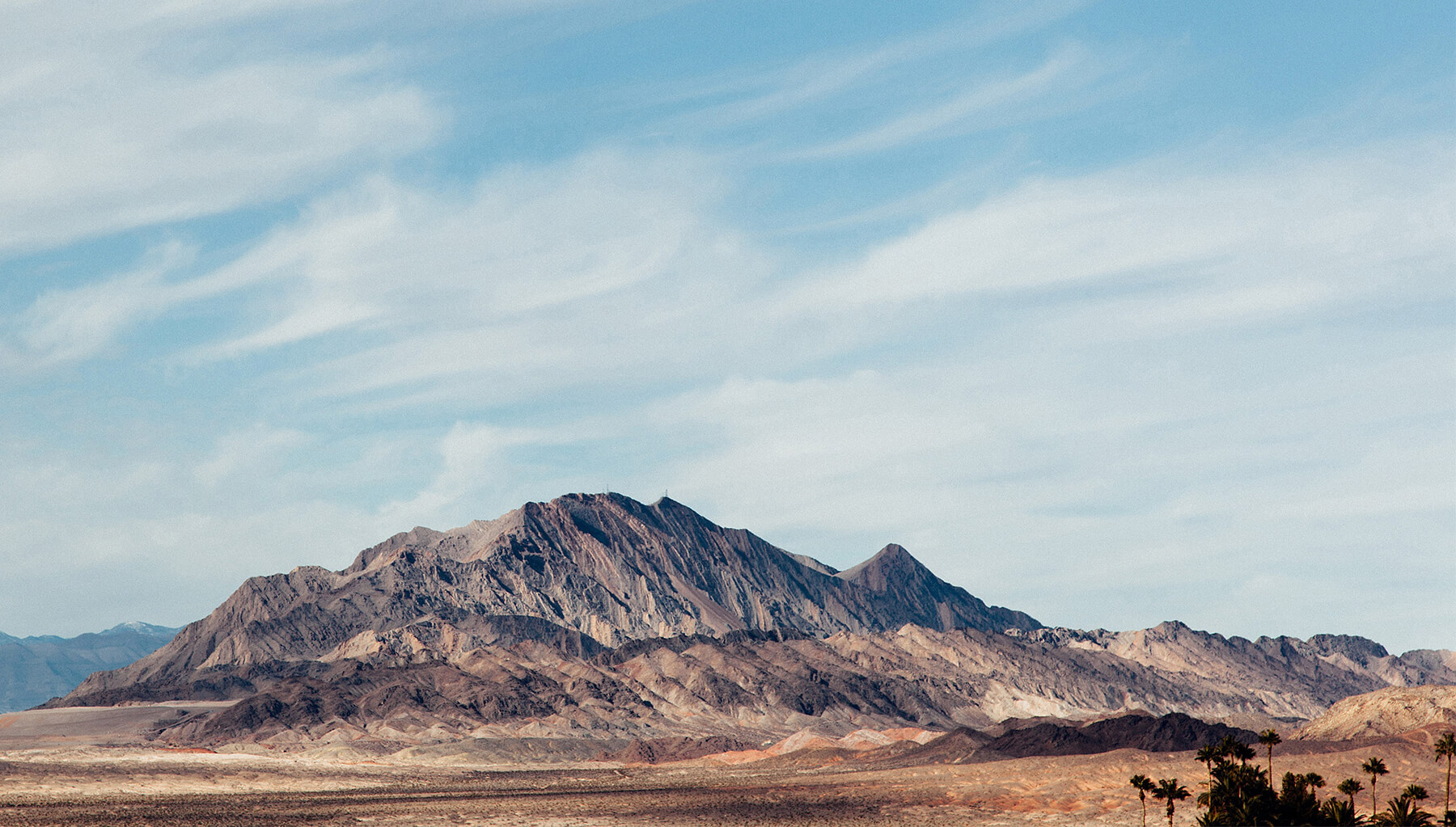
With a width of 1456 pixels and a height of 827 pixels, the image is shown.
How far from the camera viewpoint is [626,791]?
4190 inches

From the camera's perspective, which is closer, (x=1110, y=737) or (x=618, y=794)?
(x=618, y=794)

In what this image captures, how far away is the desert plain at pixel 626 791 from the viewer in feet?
267

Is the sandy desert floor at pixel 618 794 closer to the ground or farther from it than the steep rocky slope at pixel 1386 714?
closer to the ground

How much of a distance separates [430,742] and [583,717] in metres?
28.7

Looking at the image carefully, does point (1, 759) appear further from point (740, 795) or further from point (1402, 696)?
point (1402, 696)

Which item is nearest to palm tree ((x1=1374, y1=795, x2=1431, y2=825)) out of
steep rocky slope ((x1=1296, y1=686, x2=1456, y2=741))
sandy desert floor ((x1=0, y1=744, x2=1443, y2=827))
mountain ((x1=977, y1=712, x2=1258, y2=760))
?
sandy desert floor ((x1=0, y1=744, x2=1443, y2=827))

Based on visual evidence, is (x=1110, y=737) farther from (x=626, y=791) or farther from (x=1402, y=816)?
(x=1402, y=816)

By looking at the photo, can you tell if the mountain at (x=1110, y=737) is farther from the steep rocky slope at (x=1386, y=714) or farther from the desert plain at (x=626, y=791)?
the desert plain at (x=626, y=791)

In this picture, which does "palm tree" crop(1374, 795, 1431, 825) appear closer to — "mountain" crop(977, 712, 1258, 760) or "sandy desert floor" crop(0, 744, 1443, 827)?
"sandy desert floor" crop(0, 744, 1443, 827)

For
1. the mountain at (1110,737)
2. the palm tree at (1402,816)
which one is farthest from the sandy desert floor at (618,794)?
the palm tree at (1402,816)

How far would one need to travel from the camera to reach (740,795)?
100 metres

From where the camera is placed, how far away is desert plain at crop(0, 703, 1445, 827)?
267 ft

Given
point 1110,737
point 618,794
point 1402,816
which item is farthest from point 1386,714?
point 1402,816

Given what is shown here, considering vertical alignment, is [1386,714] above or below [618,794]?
above
